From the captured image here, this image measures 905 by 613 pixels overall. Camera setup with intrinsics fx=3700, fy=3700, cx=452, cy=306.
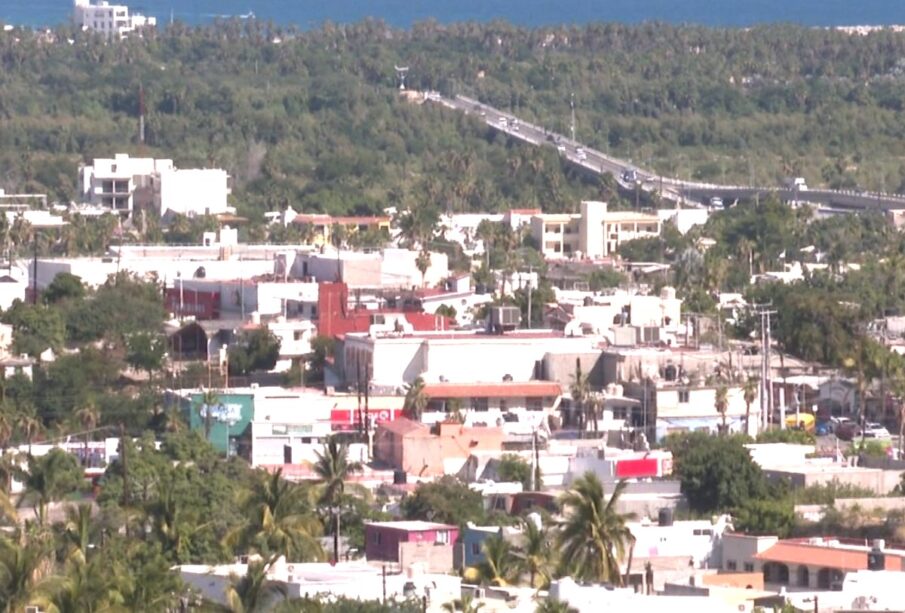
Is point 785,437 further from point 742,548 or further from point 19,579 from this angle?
point 19,579

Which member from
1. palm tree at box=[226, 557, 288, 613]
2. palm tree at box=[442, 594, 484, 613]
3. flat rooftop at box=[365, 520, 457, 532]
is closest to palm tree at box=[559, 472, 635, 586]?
palm tree at box=[442, 594, 484, 613]

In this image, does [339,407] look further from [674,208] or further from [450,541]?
[674,208]

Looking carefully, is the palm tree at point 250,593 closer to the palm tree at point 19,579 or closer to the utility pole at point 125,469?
the palm tree at point 19,579

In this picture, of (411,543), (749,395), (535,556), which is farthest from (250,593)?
(749,395)

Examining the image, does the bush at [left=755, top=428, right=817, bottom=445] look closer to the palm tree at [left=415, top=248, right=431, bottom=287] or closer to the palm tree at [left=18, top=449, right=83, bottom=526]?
the palm tree at [left=18, top=449, right=83, bottom=526]

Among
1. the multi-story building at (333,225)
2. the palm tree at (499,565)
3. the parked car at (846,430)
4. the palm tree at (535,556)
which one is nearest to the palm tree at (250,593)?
the palm tree at (499,565)

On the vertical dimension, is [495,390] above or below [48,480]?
above

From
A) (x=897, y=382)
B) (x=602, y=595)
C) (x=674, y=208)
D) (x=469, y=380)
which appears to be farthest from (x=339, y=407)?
(x=674, y=208)
